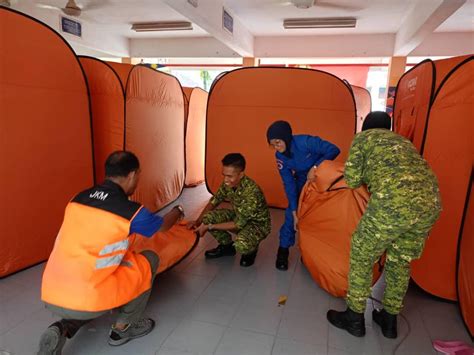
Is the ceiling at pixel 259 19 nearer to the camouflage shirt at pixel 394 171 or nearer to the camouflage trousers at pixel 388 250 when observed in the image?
the camouflage shirt at pixel 394 171

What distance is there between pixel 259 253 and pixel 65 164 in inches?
68.3

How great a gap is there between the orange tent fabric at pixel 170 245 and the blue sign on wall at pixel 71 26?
22.8 ft

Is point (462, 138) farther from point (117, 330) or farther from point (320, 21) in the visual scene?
point (320, 21)

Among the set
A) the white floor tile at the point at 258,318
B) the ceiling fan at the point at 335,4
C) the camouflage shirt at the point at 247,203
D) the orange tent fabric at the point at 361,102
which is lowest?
the white floor tile at the point at 258,318

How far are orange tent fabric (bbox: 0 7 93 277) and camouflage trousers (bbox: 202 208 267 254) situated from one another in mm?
1125

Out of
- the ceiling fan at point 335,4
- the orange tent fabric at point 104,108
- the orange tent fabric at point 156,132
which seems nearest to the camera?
the orange tent fabric at point 104,108

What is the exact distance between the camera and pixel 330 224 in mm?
2189

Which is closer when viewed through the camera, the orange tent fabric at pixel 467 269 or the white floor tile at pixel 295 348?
the white floor tile at pixel 295 348

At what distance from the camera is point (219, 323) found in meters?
1.89

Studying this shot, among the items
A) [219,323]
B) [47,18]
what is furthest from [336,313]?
[47,18]

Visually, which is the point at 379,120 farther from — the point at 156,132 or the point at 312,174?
the point at 156,132

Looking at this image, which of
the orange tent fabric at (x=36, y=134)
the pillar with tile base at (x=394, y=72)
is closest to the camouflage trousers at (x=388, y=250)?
the orange tent fabric at (x=36, y=134)

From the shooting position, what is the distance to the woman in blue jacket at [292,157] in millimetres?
2344

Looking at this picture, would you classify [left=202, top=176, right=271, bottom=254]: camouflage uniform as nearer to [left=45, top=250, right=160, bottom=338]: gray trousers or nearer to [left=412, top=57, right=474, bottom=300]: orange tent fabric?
[left=45, top=250, right=160, bottom=338]: gray trousers
